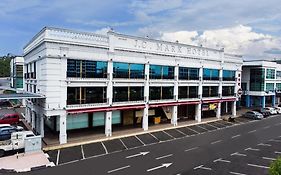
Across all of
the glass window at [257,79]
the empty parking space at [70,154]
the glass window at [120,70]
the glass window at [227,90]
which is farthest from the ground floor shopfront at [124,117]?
the glass window at [257,79]

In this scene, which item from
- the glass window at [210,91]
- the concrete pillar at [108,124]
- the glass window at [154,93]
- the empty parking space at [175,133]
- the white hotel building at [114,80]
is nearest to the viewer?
the white hotel building at [114,80]

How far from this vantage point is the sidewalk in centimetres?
2228

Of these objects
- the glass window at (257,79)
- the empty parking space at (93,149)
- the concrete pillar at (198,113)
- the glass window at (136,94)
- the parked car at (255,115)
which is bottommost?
the empty parking space at (93,149)

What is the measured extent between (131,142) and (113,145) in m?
2.41

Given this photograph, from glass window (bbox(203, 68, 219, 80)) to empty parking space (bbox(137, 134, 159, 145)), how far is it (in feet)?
58.5

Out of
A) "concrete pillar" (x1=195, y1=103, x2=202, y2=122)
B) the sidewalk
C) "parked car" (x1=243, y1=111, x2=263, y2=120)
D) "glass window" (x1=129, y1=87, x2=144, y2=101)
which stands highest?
"glass window" (x1=129, y1=87, x2=144, y2=101)

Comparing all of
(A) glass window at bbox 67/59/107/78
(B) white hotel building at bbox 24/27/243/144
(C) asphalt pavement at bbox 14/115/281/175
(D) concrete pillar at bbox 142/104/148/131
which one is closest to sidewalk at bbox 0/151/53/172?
(C) asphalt pavement at bbox 14/115/281/175

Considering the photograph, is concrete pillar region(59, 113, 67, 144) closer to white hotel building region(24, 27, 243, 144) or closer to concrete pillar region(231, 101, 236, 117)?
white hotel building region(24, 27, 243, 144)

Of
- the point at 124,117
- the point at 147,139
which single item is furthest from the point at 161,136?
the point at 124,117

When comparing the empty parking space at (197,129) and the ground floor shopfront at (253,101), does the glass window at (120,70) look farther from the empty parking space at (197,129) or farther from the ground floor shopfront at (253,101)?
the ground floor shopfront at (253,101)

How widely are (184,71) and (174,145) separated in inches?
627

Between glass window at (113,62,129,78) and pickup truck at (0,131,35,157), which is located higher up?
glass window at (113,62,129,78)

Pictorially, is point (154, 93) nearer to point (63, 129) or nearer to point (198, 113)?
point (198, 113)

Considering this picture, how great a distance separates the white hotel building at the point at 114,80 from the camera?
29.2 metres
